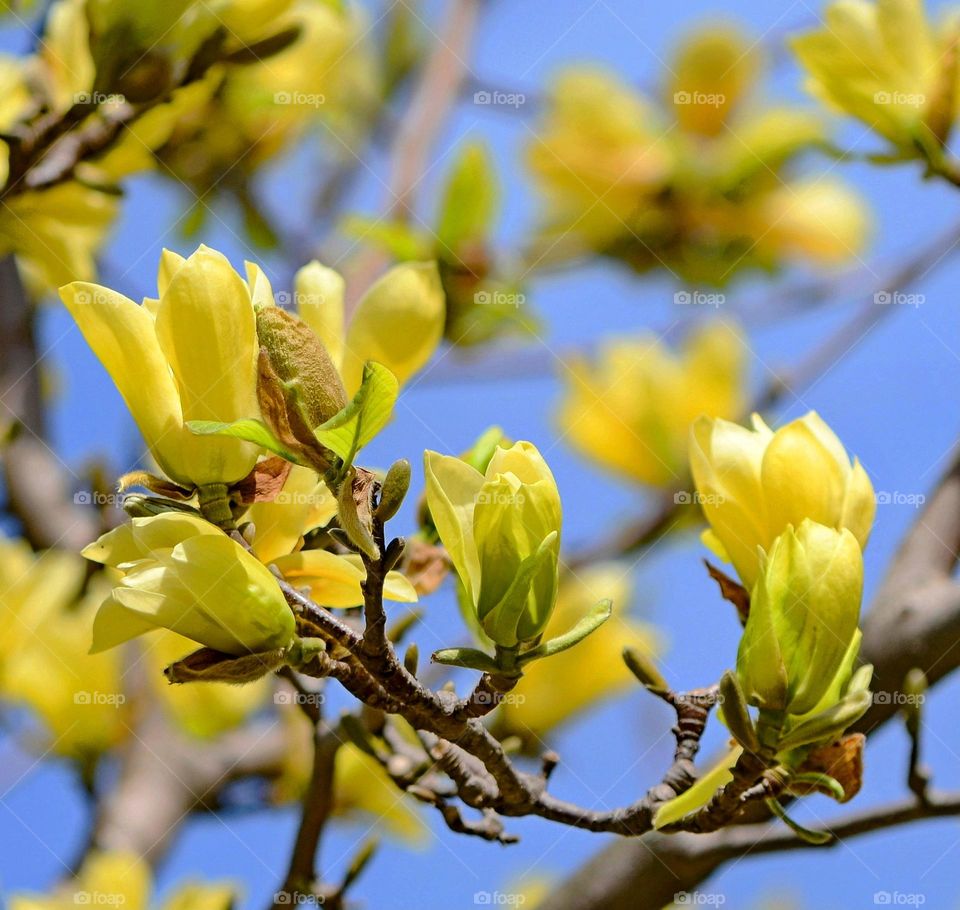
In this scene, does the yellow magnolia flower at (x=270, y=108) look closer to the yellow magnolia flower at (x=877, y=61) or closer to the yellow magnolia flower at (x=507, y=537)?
the yellow magnolia flower at (x=877, y=61)

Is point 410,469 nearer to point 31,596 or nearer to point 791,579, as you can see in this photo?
point 791,579

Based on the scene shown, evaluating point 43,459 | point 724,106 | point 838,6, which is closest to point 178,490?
point 838,6

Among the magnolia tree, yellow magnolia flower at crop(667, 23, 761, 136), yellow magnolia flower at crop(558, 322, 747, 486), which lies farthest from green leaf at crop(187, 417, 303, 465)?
yellow magnolia flower at crop(667, 23, 761, 136)

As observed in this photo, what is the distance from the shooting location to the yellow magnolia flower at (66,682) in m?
1.48

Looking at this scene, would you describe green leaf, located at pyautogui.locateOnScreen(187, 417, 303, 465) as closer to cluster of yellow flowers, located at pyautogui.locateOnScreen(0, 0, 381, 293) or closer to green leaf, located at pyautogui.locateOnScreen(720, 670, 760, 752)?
green leaf, located at pyautogui.locateOnScreen(720, 670, 760, 752)

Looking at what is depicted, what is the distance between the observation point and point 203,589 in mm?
578

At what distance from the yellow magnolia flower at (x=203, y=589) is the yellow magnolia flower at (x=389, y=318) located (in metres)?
0.16

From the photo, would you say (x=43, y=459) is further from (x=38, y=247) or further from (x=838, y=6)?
(x=838, y=6)

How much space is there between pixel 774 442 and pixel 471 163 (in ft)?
2.39

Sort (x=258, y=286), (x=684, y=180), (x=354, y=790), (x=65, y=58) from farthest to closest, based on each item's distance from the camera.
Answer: (x=684, y=180) → (x=354, y=790) → (x=65, y=58) → (x=258, y=286)

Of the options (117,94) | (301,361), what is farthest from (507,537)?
(117,94)

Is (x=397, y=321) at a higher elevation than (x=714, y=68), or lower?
higher

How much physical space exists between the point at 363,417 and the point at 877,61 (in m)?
0.71

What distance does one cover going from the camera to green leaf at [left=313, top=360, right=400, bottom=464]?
52cm
